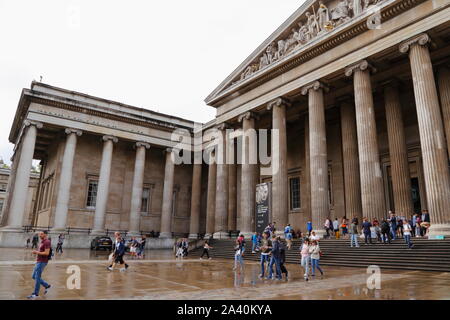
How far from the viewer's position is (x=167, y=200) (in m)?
34.1

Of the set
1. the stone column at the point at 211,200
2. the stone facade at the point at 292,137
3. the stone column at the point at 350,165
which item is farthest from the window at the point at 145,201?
the stone column at the point at 350,165

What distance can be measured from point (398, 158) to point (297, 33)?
11.1 metres

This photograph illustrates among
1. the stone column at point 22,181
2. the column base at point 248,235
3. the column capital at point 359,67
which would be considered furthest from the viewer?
the stone column at point 22,181

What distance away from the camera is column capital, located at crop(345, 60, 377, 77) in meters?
19.2

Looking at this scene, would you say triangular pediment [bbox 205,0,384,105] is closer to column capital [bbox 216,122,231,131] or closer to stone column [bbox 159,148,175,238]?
column capital [bbox 216,122,231,131]

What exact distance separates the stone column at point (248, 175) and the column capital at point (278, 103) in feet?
7.43

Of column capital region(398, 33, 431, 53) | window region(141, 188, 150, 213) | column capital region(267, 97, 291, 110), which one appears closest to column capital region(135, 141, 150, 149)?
window region(141, 188, 150, 213)

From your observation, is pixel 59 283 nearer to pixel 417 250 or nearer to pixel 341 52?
pixel 417 250

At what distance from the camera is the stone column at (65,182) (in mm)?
28000

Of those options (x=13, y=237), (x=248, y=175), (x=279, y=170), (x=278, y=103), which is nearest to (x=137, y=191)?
(x=13, y=237)

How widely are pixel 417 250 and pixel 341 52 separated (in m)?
12.6

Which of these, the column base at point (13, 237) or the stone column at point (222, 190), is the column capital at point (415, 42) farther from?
the column base at point (13, 237)

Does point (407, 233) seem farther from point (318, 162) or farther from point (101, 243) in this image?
point (101, 243)
